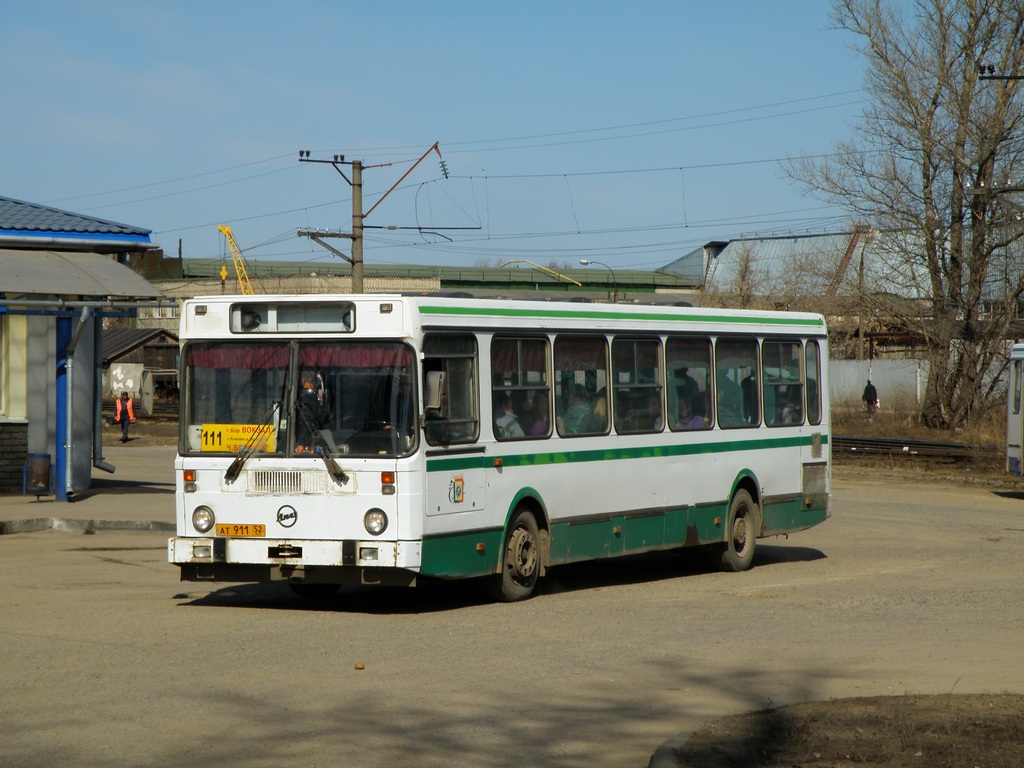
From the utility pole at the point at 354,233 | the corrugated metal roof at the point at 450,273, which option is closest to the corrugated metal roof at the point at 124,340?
the utility pole at the point at 354,233

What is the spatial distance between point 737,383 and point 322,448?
5.99 meters

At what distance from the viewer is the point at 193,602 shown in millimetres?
12156

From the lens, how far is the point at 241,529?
11516mm

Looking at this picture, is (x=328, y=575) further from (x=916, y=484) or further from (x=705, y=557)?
(x=916, y=484)

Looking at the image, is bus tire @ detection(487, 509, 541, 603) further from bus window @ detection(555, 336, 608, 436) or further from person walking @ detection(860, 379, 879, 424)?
person walking @ detection(860, 379, 879, 424)

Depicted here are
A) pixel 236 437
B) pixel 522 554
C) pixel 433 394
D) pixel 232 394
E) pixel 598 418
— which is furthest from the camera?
pixel 598 418

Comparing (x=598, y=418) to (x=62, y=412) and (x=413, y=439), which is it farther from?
(x=62, y=412)

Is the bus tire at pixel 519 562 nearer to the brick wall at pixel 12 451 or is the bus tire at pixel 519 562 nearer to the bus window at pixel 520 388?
the bus window at pixel 520 388

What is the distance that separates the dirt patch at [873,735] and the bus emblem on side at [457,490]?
4396 millimetres

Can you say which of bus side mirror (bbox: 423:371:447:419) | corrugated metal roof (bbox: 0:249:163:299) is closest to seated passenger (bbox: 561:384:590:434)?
bus side mirror (bbox: 423:371:447:419)

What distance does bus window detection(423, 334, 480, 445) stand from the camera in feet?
37.8

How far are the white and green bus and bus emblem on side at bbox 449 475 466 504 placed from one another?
0.02 metres

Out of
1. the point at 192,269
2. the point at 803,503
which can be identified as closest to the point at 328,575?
the point at 803,503

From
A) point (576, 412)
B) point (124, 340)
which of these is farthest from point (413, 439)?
point (124, 340)
